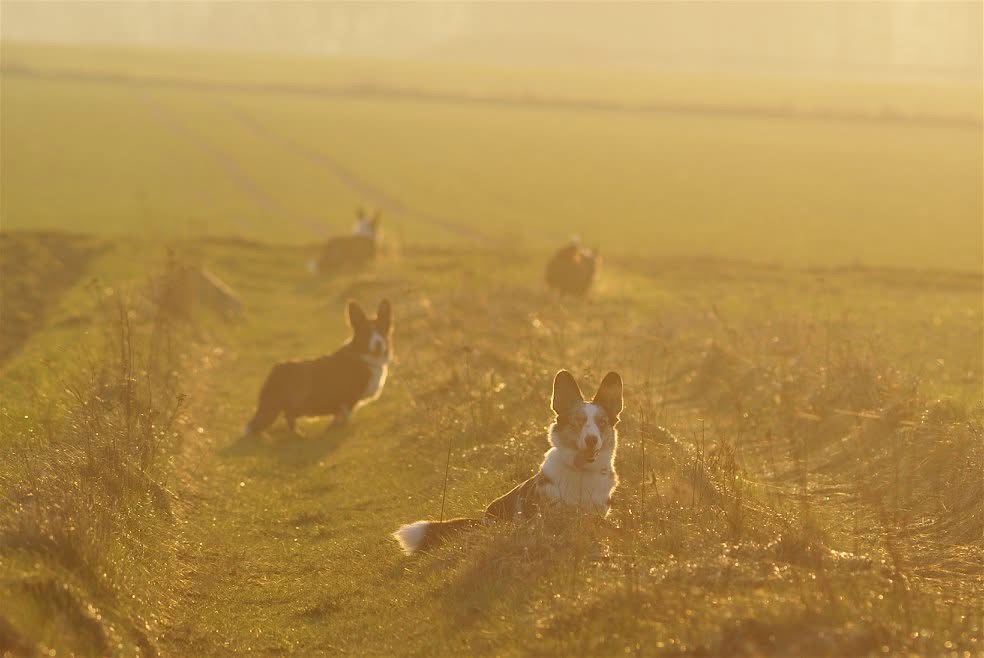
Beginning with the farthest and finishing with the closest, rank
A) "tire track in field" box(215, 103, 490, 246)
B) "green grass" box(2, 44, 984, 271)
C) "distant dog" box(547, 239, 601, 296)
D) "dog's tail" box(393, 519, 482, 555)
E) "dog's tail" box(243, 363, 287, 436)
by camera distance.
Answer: "tire track in field" box(215, 103, 490, 246) < "green grass" box(2, 44, 984, 271) < "distant dog" box(547, 239, 601, 296) < "dog's tail" box(243, 363, 287, 436) < "dog's tail" box(393, 519, 482, 555)

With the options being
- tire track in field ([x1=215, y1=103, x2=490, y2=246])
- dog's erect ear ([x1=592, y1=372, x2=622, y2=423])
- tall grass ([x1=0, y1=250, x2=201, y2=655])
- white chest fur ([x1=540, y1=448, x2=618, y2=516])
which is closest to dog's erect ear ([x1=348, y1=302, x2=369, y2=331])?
tall grass ([x1=0, y1=250, x2=201, y2=655])

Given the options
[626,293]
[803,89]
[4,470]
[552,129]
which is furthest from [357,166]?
[803,89]

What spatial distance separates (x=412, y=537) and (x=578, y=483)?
1912 mm

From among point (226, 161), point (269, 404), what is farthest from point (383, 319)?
point (226, 161)

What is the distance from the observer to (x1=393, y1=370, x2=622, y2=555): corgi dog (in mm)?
11992

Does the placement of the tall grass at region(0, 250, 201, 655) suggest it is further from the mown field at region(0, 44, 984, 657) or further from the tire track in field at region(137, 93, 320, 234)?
the tire track in field at region(137, 93, 320, 234)

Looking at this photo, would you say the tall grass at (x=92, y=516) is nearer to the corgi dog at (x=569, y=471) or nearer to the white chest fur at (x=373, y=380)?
the corgi dog at (x=569, y=471)

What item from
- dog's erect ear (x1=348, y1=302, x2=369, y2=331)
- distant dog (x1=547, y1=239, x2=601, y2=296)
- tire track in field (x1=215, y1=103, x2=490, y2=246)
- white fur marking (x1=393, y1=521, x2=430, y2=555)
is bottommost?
white fur marking (x1=393, y1=521, x2=430, y2=555)

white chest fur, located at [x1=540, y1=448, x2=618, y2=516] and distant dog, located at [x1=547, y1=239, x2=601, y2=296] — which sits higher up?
distant dog, located at [x1=547, y1=239, x2=601, y2=296]

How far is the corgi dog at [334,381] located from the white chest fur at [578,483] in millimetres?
7841

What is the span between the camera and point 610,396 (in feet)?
40.2

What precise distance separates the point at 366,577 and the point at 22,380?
895 centimetres

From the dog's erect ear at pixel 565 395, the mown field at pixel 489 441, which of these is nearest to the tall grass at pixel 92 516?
the mown field at pixel 489 441

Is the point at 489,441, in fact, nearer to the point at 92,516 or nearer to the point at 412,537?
the point at 412,537
